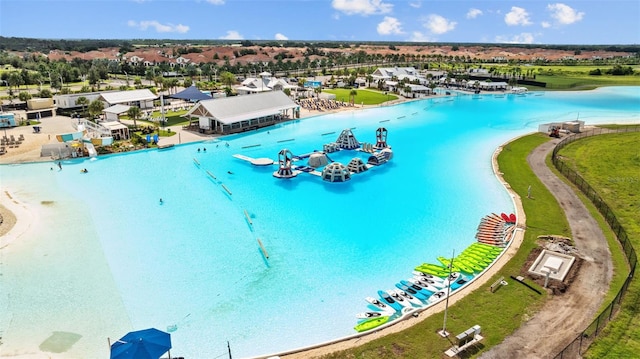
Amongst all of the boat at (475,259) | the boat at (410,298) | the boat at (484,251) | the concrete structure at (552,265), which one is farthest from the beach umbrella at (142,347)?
the concrete structure at (552,265)

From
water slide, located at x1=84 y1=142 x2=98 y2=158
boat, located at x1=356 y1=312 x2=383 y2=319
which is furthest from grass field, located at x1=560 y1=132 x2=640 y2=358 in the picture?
water slide, located at x1=84 y1=142 x2=98 y2=158

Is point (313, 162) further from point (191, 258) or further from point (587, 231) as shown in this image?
point (587, 231)

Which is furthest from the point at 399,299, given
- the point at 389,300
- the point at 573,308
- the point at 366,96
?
the point at 366,96

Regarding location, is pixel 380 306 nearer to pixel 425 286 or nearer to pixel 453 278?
pixel 425 286

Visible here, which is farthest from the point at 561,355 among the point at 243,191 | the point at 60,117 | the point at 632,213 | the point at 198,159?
the point at 60,117

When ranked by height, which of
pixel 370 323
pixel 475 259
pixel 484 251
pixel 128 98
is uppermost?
pixel 128 98

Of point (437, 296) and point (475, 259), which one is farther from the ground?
point (475, 259)

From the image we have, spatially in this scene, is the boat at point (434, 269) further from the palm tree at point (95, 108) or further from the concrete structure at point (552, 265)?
the palm tree at point (95, 108)
